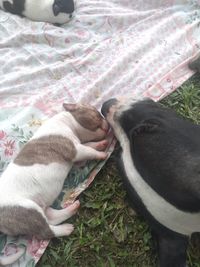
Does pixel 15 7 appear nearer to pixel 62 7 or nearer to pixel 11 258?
pixel 62 7

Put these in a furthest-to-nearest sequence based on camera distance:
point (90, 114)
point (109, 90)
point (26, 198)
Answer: point (109, 90) < point (90, 114) < point (26, 198)

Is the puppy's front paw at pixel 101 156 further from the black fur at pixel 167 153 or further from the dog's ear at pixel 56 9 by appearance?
the dog's ear at pixel 56 9

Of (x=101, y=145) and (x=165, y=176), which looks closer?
(x=165, y=176)

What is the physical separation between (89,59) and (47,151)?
3.73 ft

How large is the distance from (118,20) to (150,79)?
0.76 m

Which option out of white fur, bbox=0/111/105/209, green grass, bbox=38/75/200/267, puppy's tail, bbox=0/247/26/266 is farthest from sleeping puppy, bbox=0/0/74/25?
puppy's tail, bbox=0/247/26/266

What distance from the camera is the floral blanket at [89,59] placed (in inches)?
130

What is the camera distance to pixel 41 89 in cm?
352

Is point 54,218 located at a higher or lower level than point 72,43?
lower

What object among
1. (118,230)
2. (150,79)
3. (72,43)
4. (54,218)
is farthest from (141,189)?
→ (72,43)

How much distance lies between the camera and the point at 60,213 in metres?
2.81

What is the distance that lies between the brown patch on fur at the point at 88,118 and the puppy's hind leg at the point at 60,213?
1.84 feet

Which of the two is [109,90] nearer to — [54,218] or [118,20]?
[118,20]

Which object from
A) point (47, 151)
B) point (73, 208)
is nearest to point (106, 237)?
point (73, 208)
